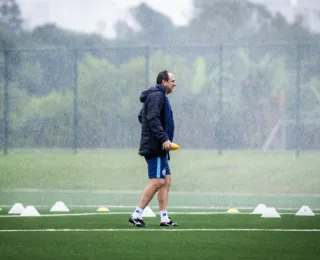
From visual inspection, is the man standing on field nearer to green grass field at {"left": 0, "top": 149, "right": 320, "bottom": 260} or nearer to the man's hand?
the man's hand

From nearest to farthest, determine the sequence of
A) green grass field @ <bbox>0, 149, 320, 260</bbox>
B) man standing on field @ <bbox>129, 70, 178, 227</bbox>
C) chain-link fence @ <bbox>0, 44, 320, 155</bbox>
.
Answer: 1. green grass field @ <bbox>0, 149, 320, 260</bbox>
2. man standing on field @ <bbox>129, 70, 178, 227</bbox>
3. chain-link fence @ <bbox>0, 44, 320, 155</bbox>

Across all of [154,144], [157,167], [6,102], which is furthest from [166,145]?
[6,102]

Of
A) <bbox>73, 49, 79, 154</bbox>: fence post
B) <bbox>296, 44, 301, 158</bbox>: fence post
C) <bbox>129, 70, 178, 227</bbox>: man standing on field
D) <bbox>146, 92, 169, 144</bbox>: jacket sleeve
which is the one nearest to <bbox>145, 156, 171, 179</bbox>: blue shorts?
<bbox>129, 70, 178, 227</bbox>: man standing on field

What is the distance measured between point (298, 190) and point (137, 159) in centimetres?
484

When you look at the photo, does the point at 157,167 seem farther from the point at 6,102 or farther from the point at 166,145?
the point at 6,102

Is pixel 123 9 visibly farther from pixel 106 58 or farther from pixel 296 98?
pixel 296 98

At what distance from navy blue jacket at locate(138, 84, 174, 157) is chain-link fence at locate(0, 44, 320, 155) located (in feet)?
47.4

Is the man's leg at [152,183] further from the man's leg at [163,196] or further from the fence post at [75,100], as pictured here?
the fence post at [75,100]

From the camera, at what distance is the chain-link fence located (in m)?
26.0

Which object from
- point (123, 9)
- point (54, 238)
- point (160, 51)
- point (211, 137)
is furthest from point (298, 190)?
point (54, 238)

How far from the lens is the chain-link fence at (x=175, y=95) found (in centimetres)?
2603

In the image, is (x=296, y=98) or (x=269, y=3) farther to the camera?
(x=269, y=3)

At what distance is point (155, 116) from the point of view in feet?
36.3

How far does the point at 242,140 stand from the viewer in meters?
26.2
